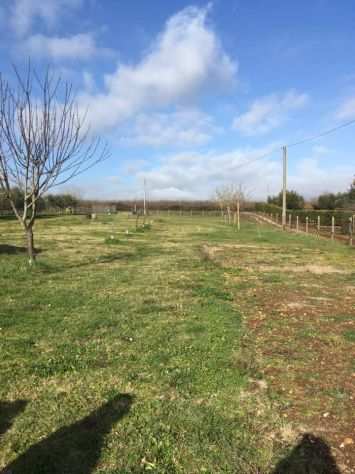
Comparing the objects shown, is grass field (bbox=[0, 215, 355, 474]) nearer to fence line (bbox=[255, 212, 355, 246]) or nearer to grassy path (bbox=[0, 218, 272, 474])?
grassy path (bbox=[0, 218, 272, 474])

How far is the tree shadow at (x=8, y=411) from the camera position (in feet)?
9.49

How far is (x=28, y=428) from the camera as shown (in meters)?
2.86

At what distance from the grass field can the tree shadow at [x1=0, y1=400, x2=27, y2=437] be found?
1cm

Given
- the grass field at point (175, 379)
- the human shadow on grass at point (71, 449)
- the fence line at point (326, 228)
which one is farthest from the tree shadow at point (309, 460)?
the fence line at point (326, 228)

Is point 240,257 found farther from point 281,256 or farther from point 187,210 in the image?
point 187,210

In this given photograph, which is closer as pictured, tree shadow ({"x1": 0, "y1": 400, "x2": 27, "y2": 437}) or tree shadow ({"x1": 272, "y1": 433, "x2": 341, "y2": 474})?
tree shadow ({"x1": 272, "y1": 433, "x2": 341, "y2": 474})

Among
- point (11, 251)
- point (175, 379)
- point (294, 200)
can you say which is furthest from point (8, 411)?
point (294, 200)

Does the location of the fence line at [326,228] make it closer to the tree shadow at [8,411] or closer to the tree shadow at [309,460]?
the tree shadow at [309,460]

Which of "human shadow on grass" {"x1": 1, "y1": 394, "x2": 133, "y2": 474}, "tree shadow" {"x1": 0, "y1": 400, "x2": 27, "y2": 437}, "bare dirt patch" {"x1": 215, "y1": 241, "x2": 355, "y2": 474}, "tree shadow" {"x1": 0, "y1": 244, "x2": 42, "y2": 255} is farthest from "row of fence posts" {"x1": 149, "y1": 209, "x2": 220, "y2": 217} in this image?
"human shadow on grass" {"x1": 1, "y1": 394, "x2": 133, "y2": 474}

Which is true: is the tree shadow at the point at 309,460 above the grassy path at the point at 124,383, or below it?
below

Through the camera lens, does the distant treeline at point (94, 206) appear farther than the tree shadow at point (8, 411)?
Yes

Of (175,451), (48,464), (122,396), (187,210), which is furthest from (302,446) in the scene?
(187,210)

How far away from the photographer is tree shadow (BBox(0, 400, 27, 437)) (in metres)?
2.89

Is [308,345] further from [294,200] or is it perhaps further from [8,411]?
[294,200]
